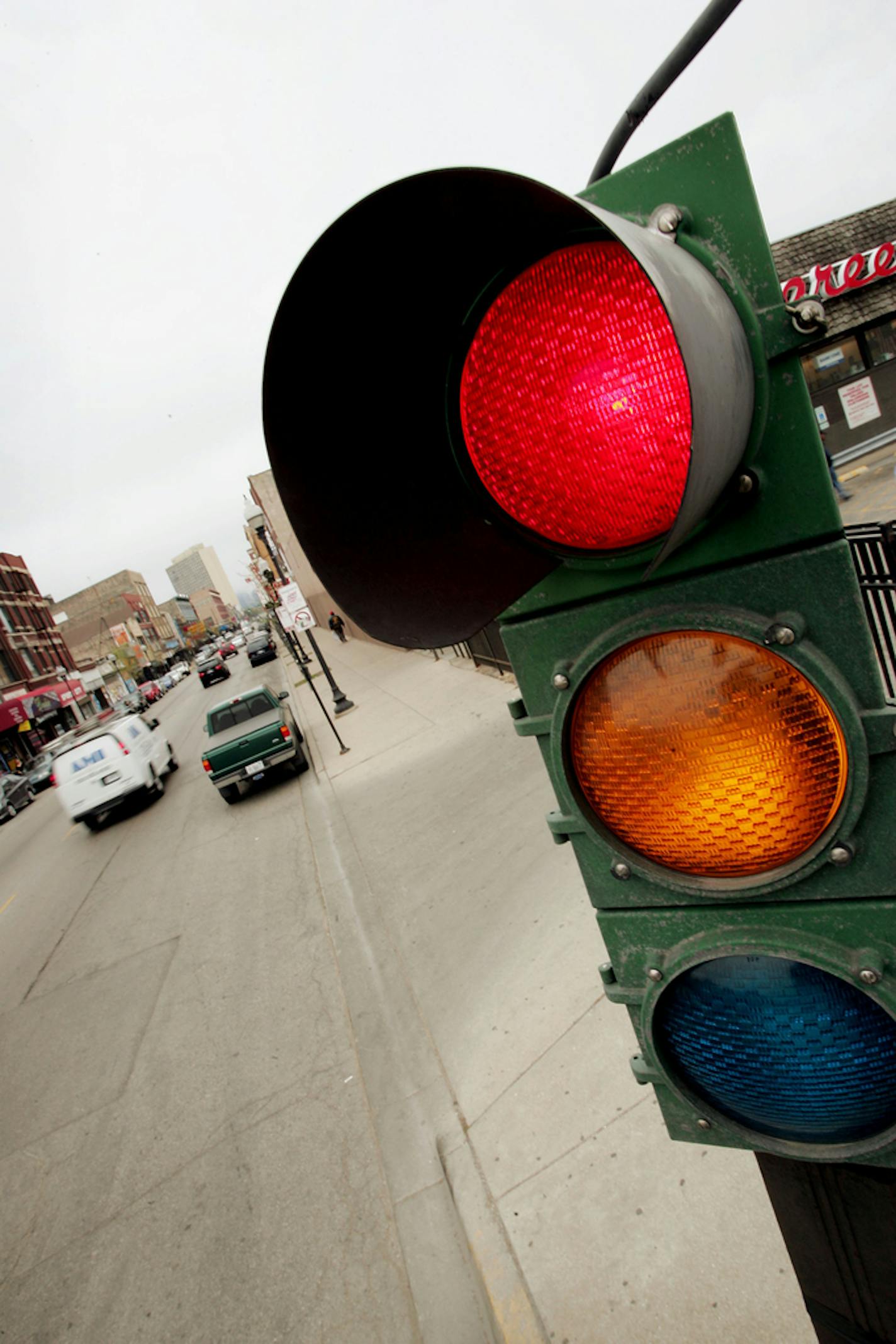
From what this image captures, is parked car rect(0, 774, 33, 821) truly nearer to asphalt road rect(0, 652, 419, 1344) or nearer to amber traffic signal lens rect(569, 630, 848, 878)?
asphalt road rect(0, 652, 419, 1344)

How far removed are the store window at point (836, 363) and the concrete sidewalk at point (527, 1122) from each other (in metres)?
14.5

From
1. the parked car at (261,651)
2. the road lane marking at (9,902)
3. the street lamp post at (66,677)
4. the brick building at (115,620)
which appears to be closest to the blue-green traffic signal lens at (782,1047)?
the road lane marking at (9,902)

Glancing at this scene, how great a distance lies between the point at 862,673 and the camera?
0.77 m

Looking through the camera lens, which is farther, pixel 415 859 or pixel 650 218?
pixel 415 859

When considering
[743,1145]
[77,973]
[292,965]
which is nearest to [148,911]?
[77,973]

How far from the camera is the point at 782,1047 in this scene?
0.95 meters

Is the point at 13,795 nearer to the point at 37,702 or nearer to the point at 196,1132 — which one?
the point at 196,1132

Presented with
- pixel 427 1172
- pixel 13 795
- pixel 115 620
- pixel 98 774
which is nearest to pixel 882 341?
pixel 427 1172

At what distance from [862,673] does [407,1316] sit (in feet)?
11.1

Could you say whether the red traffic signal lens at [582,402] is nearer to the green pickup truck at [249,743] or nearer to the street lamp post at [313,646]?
the green pickup truck at [249,743]

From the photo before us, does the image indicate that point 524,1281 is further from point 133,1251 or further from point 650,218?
point 650,218

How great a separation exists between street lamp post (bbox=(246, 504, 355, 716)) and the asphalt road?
21.1ft

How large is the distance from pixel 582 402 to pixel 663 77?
1.71ft

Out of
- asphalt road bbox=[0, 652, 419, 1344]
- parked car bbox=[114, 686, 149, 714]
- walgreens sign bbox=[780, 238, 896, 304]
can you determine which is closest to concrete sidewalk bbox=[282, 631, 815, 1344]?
asphalt road bbox=[0, 652, 419, 1344]
